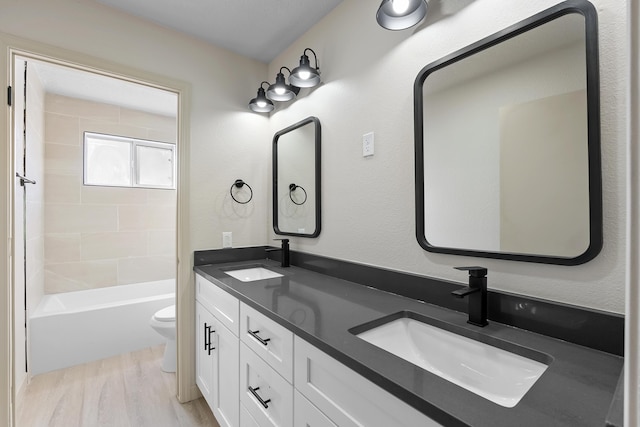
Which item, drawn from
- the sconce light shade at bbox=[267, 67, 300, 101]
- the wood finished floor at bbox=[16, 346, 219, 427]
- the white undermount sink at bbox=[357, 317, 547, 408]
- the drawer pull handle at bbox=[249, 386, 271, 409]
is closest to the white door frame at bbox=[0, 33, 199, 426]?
the wood finished floor at bbox=[16, 346, 219, 427]

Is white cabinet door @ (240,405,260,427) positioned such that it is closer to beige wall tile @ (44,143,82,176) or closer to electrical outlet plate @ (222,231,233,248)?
electrical outlet plate @ (222,231,233,248)

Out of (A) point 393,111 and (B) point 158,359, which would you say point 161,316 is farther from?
(A) point 393,111

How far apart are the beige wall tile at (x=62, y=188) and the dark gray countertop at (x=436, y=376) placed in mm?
2626

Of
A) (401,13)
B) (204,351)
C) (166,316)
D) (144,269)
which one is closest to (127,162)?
(144,269)

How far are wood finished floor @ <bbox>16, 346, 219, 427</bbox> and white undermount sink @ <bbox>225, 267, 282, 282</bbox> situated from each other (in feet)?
2.78

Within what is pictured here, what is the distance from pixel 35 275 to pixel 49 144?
1.24 metres

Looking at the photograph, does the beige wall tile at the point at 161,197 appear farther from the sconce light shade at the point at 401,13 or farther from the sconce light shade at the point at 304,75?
the sconce light shade at the point at 401,13

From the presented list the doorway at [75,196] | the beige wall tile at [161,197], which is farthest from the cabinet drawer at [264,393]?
the beige wall tile at [161,197]

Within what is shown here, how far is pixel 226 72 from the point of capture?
2.15m

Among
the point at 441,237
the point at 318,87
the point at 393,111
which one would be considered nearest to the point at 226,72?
the point at 318,87

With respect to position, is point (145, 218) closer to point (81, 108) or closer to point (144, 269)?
point (144, 269)

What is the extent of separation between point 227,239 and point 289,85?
1141 millimetres

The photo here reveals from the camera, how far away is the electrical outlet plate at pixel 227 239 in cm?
212

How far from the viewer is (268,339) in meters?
1.15
